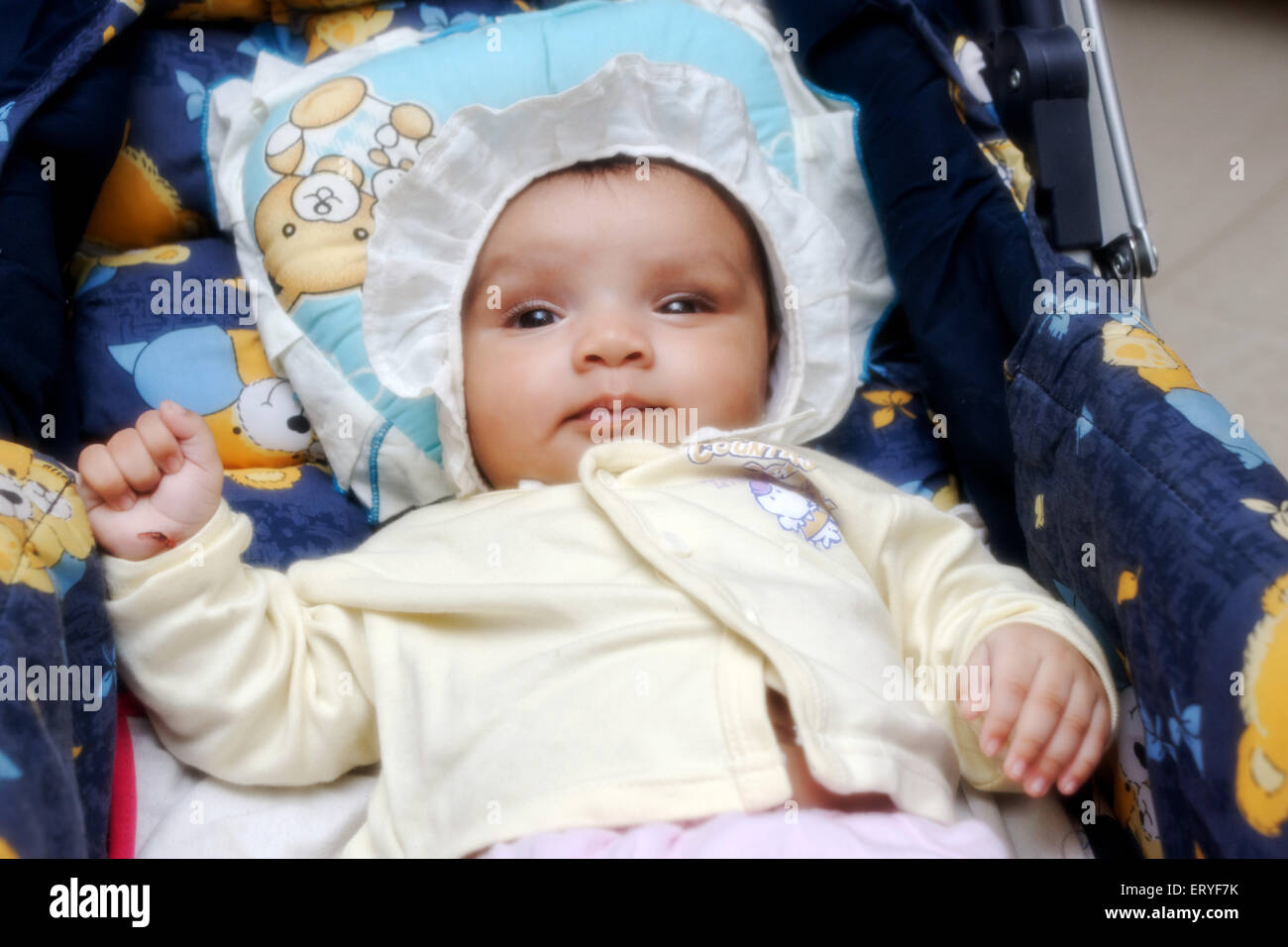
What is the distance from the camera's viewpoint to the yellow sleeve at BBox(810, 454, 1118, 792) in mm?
887

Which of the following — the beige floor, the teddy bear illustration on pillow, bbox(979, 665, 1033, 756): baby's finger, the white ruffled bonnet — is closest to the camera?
bbox(979, 665, 1033, 756): baby's finger

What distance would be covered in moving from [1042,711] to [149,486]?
698 mm

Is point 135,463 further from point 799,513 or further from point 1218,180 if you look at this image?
point 1218,180

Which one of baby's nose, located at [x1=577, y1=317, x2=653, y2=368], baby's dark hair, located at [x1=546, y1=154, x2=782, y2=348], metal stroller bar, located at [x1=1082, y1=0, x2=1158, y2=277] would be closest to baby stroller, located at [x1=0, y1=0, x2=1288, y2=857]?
metal stroller bar, located at [x1=1082, y1=0, x2=1158, y2=277]

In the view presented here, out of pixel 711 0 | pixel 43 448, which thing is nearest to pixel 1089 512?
pixel 711 0

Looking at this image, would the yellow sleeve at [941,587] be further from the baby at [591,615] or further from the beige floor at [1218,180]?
the beige floor at [1218,180]

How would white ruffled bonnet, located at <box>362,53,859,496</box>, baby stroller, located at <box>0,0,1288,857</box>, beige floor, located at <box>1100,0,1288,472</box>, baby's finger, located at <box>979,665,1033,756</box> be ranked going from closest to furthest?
1. baby stroller, located at <box>0,0,1288,857</box>
2. baby's finger, located at <box>979,665,1033,756</box>
3. white ruffled bonnet, located at <box>362,53,859,496</box>
4. beige floor, located at <box>1100,0,1288,472</box>

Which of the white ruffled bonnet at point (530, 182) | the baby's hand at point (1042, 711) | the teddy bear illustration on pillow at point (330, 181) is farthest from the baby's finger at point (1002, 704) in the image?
the teddy bear illustration on pillow at point (330, 181)

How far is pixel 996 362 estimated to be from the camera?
1119 millimetres

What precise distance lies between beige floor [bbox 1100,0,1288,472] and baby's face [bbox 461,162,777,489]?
1.21 meters

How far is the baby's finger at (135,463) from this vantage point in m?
0.84

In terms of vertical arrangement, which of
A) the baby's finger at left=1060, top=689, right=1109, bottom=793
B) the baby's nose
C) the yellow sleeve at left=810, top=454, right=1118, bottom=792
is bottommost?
the baby's finger at left=1060, top=689, right=1109, bottom=793

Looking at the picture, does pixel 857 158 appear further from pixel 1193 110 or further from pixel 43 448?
pixel 1193 110

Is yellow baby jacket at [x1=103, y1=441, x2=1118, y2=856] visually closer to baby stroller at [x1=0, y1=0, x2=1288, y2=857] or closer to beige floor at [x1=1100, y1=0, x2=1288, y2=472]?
baby stroller at [x1=0, y1=0, x2=1288, y2=857]
